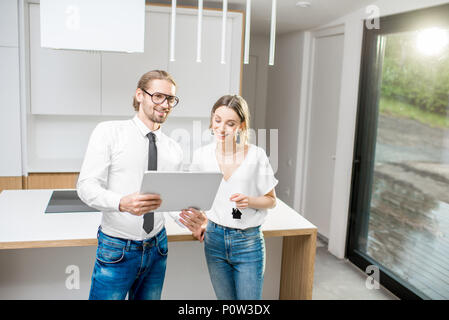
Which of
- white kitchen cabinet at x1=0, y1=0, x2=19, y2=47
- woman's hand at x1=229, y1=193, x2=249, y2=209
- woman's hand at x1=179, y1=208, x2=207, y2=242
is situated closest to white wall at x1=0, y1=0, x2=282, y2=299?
white kitchen cabinet at x1=0, y1=0, x2=19, y2=47

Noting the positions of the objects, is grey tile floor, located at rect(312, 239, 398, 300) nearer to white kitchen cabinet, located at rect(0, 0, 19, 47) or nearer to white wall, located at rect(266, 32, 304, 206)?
white wall, located at rect(266, 32, 304, 206)

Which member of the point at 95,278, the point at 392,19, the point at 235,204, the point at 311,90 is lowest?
the point at 95,278

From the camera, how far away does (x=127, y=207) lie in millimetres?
1699

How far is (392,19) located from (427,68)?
0.54 m

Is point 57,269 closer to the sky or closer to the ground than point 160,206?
closer to the ground

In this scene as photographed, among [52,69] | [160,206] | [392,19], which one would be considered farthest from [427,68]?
[52,69]

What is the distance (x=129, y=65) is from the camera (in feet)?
13.1

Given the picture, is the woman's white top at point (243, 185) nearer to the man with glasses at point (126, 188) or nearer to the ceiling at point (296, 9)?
the man with glasses at point (126, 188)

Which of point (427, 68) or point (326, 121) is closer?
point (427, 68)

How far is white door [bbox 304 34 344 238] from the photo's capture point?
443cm

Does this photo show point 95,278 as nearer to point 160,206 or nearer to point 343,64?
point 160,206

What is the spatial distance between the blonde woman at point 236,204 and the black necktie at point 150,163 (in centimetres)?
22
